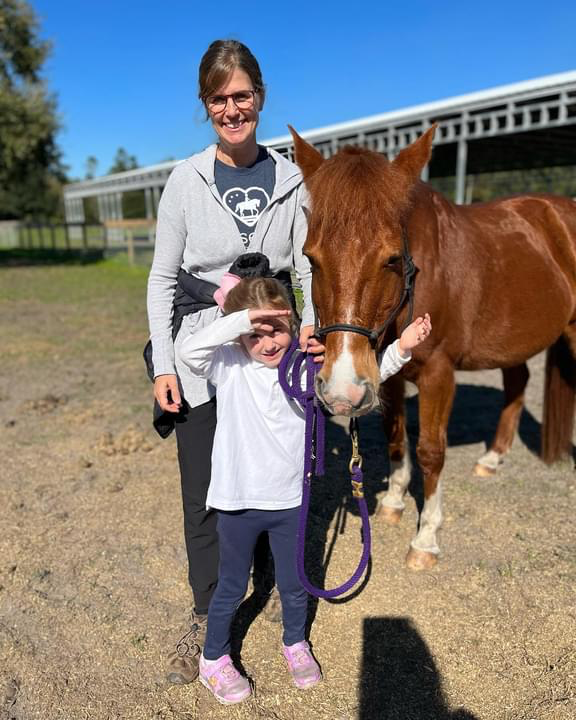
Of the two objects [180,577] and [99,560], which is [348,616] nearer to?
[180,577]

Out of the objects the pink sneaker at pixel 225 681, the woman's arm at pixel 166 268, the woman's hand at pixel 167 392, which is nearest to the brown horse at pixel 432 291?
the woman's arm at pixel 166 268

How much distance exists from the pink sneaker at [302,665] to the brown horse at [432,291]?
3.13 ft

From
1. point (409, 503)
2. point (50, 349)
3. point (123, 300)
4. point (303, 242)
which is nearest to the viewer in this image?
point (303, 242)

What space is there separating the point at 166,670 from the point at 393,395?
1.96 m

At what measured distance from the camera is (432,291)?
2785 mm

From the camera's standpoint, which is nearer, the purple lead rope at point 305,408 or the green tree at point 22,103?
the purple lead rope at point 305,408

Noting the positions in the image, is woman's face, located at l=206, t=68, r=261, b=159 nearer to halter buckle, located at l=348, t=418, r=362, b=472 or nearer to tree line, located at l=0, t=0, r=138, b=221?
halter buckle, located at l=348, t=418, r=362, b=472

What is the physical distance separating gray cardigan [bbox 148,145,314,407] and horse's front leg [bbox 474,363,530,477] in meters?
2.64

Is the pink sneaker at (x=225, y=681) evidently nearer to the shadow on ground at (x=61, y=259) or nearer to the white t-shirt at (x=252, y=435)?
the white t-shirt at (x=252, y=435)

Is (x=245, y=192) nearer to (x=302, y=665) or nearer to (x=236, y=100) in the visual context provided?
(x=236, y=100)

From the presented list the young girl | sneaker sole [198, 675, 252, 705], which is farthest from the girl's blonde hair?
sneaker sole [198, 675, 252, 705]

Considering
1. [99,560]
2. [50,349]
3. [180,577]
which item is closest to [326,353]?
[180,577]

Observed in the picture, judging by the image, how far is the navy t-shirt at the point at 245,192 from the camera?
6.82 ft

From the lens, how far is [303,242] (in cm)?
218
